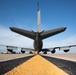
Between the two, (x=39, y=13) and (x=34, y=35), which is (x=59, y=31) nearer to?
(x=34, y=35)

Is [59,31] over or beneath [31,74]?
over

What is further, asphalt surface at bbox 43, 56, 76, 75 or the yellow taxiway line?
asphalt surface at bbox 43, 56, 76, 75

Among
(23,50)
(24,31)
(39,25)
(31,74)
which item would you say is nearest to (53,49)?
(23,50)

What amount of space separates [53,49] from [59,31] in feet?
83.4

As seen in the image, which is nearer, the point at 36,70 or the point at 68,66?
the point at 36,70

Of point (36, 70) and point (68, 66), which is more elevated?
point (68, 66)

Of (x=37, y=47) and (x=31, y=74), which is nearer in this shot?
(x=31, y=74)

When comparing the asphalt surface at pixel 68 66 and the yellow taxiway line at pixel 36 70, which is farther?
the asphalt surface at pixel 68 66

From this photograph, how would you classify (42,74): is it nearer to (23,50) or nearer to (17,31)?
(17,31)

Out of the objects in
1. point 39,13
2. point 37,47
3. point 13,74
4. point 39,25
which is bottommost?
point 13,74

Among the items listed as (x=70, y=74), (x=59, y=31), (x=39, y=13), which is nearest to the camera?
(x=70, y=74)

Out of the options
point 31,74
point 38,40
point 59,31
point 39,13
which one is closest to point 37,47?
point 38,40

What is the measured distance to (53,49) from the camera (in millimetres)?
50406

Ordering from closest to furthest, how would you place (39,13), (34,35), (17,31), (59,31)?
(59,31), (17,31), (34,35), (39,13)
